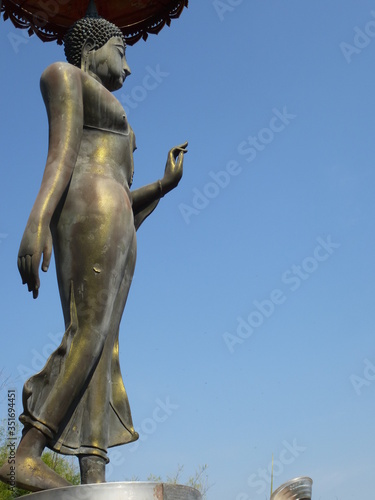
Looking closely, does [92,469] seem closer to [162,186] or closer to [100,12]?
[162,186]

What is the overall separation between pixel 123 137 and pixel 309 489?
8.58 feet

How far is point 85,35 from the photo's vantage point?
5848 mm

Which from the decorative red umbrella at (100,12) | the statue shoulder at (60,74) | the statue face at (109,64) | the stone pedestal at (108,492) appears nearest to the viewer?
the stone pedestal at (108,492)

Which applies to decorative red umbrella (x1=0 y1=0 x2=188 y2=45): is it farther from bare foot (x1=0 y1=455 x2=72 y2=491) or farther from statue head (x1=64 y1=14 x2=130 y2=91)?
bare foot (x1=0 y1=455 x2=72 y2=491)

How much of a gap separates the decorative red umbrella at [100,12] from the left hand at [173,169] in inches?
53.4

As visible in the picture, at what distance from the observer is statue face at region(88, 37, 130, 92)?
229 inches

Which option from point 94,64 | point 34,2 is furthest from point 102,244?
point 34,2

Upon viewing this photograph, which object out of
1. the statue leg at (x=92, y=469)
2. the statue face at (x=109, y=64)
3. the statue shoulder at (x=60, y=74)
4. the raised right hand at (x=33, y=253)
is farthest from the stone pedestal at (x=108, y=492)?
the statue face at (x=109, y=64)

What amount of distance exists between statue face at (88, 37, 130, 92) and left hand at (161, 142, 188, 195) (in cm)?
63

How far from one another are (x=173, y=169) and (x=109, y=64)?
0.87m

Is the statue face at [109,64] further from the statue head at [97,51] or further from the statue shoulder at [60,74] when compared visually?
the statue shoulder at [60,74]

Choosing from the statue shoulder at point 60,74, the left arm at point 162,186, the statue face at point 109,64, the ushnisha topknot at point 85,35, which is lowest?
the left arm at point 162,186

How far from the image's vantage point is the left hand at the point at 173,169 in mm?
6000

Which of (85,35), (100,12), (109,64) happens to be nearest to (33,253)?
(109,64)
